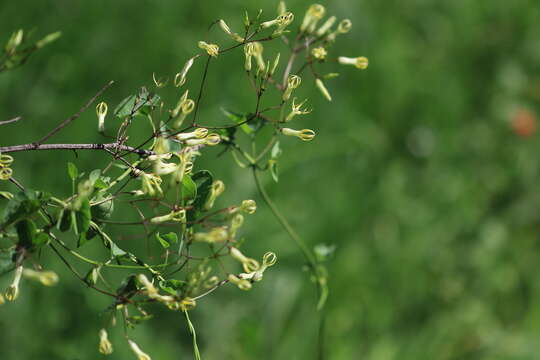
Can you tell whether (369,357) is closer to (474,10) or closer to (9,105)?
(9,105)

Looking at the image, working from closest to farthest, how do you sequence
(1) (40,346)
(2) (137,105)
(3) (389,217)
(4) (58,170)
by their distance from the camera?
(2) (137,105)
(1) (40,346)
(4) (58,170)
(3) (389,217)

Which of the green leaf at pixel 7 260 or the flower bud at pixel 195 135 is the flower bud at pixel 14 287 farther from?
the flower bud at pixel 195 135

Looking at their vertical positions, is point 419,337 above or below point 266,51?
below

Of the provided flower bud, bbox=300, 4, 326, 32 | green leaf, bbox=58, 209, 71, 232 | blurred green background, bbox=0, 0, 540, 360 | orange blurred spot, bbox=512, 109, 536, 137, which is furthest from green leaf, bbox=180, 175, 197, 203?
orange blurred spot, bbox=512, 109, 536, 137

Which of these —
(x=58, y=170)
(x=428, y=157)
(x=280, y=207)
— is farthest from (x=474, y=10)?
(x=58, y=170)

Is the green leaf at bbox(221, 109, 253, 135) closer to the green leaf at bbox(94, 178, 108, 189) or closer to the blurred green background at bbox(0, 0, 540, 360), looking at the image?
the green leaf at bbox(94, 178, 108, 189)

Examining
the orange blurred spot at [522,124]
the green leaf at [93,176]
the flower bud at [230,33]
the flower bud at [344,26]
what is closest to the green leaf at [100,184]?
the green leaf at [93,176]
